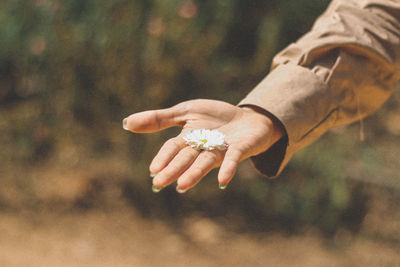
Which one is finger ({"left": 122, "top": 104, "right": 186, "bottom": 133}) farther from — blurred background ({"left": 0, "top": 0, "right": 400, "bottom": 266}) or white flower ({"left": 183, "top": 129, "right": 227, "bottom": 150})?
blurred background ({"left": 0, "top": 0, "right": 400, "bottom": 266})

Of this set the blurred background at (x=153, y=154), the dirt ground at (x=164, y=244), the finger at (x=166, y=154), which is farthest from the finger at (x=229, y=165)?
the dirt ground at (x=164, y=244)

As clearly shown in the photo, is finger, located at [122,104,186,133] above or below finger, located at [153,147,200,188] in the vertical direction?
above

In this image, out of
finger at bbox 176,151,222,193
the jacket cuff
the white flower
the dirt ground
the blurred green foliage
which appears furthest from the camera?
the dirt ground

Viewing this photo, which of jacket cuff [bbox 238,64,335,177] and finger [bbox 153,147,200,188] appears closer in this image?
finger [bbox 153,147,200,188]

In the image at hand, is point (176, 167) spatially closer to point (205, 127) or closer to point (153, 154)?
point (205, 127)

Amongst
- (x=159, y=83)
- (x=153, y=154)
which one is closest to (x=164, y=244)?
(x=153, y=154)

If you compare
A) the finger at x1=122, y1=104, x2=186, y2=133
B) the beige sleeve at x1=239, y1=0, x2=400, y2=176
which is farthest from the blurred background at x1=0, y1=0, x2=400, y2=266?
the finger at x1=122, y1=104, x2=186, y2=133
